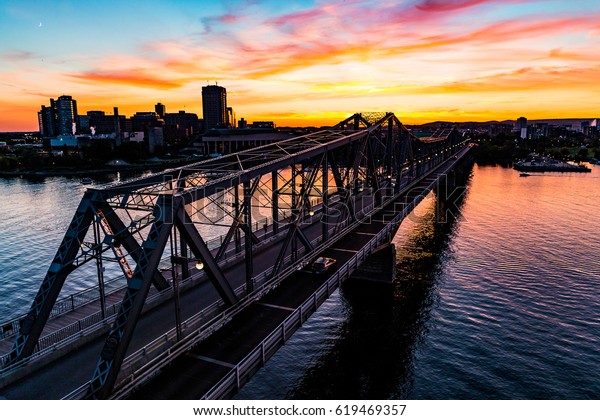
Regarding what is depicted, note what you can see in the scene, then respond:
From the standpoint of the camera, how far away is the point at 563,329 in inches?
1684

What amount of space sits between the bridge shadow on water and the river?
118 mm

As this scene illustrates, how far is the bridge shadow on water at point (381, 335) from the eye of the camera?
34969 millimetres

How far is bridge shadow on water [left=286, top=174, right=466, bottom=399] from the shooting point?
34969mm

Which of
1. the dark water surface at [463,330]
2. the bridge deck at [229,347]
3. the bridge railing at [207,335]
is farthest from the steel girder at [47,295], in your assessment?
the dark water surface at [463,330]

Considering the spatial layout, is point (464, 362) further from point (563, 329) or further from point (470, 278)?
point (470, 278)

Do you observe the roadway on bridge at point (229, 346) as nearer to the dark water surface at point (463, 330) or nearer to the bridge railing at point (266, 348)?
the bridge railing at point (266, 348)

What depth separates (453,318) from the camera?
46.1 m

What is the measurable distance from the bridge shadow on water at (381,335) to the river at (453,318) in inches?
4.7

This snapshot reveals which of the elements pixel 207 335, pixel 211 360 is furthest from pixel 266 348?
pixel 207 335

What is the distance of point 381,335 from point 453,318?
8826 millimetres

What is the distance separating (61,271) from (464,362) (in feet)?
109

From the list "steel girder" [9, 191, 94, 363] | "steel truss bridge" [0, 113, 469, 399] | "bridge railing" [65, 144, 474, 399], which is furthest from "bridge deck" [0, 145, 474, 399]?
"steel girder" [9, 191, 94, 363]

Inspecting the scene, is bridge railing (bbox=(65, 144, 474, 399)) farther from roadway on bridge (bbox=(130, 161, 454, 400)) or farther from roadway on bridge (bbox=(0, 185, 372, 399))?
roadway on bridge (bbox=(0, 185, 372, 399))
